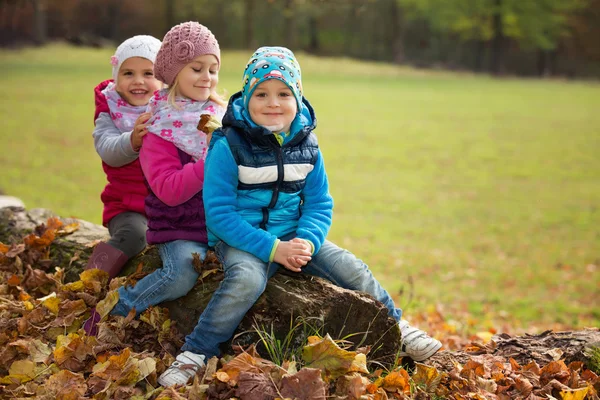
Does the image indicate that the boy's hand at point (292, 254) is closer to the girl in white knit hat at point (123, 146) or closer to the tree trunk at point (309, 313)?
the tree trunk at point (309, 313)

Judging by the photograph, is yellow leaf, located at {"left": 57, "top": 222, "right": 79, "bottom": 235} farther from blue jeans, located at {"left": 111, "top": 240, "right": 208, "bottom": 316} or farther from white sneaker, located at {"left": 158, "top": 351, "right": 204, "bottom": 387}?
white sneaker, located at {"left": 158, "top": 351, "right": 204, "bottom": 387}

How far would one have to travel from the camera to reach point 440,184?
46.7 ft

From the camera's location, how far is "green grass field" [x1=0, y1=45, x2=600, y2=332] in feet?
27.7

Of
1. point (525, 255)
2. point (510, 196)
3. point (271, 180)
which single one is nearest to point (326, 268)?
point (271, 180)

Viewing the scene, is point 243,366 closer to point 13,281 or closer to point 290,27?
point 13,281

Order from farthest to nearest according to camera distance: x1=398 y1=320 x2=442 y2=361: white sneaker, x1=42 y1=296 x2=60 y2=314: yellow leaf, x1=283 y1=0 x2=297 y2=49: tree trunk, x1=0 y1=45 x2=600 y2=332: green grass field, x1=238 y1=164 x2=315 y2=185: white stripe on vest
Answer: x1=283 y1=0 x2=297 y2=49: tree trunk → x1=0 y1=45 x2=600 y2=332: green grass field → x1=42 y1=296 x2=60 y2=314: yellow leaf → x1=398 y1=320 x2=442 y2=361: white sneaker → x1=238 y1=164 x2=315 y2=185: white stripe on vest

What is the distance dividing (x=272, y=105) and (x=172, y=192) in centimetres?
74

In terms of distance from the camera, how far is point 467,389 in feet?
10.7

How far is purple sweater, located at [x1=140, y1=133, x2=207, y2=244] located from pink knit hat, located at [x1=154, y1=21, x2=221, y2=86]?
0.39 m

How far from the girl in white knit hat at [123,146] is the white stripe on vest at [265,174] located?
91cm

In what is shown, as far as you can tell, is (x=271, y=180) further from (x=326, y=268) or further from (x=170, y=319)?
(x=170, y=319)

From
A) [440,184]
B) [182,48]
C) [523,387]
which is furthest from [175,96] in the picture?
[440,184]

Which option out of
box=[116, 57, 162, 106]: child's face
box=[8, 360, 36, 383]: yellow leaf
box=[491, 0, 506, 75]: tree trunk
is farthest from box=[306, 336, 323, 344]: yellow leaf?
box=[491, 0, 506, 75]: tree trunk

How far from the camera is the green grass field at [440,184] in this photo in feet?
27.7
